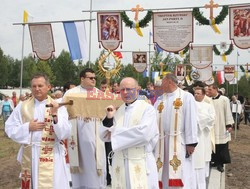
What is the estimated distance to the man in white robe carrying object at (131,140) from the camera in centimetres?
447

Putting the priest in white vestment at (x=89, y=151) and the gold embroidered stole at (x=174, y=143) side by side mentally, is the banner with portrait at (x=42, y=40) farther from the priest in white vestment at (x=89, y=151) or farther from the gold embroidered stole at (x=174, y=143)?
the gold embroidered stole at (x=174, y=143)

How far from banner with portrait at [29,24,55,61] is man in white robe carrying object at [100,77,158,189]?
7.93 metres

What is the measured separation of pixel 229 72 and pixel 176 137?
68.7 ft

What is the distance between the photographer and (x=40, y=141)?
4.84 meters

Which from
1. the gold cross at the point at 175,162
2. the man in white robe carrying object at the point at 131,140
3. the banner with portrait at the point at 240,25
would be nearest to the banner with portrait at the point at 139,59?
the banner with portrait at the point at 240,25

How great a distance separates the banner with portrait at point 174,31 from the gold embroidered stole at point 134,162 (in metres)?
6.13

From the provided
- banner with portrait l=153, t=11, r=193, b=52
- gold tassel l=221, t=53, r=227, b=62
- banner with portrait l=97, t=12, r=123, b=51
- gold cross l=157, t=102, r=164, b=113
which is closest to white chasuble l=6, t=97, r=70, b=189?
gold cross l=157, t=102, r=164, b=113

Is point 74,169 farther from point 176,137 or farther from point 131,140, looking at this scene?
point 131,140

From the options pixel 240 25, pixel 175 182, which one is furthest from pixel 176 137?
pixel 240 25

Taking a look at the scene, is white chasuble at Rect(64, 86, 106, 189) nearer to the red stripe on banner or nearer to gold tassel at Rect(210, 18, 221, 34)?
the red stripe on banner

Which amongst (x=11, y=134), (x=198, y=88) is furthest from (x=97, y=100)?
(x=198, y=88)

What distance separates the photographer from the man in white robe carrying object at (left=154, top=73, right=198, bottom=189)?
6164 mm

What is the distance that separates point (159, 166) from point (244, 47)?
541 cm

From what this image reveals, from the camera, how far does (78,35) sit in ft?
36.8
